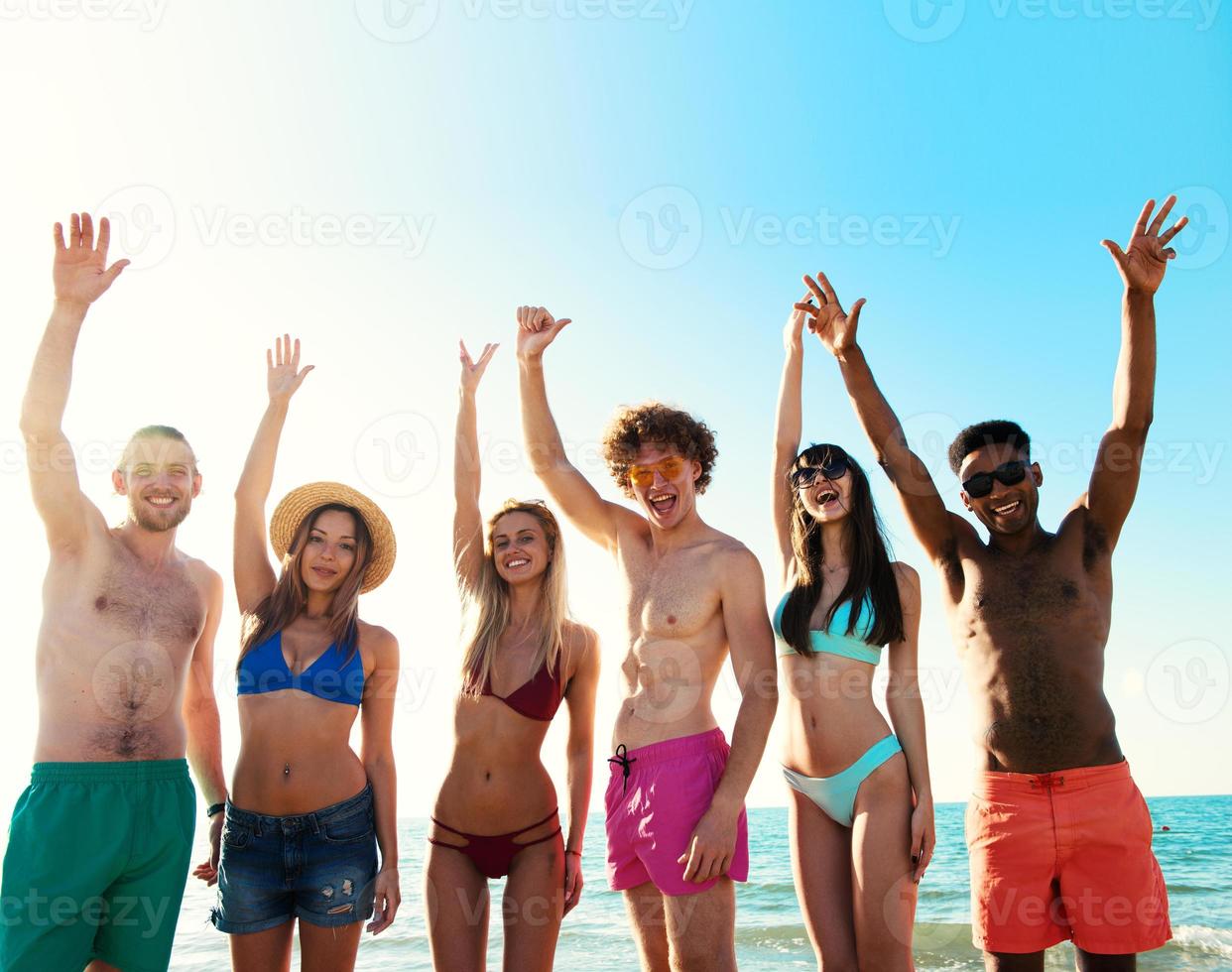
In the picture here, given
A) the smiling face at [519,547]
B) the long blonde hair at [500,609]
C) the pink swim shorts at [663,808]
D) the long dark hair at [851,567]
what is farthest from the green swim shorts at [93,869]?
the long dark hair at [851,567]

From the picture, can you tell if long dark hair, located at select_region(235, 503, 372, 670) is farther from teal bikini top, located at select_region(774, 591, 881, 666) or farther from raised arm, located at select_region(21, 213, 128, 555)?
teal bikini top, located at select_region(774, 591, 881, 666)

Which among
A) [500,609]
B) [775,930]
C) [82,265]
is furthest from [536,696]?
[775,930]

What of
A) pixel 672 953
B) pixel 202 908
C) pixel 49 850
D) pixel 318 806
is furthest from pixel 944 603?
pixel 202 908

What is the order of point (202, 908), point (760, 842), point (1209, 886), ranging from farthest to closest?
point (760, 842)
point (1209, 886)
point (202, 908)

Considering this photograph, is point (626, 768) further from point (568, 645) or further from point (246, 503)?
point (246, 503)

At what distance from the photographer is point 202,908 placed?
15.5 metres

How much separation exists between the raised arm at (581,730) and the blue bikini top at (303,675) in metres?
1.18

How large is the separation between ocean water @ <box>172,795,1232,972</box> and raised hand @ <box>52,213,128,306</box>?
29.9ft

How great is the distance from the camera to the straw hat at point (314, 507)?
18.0 feet

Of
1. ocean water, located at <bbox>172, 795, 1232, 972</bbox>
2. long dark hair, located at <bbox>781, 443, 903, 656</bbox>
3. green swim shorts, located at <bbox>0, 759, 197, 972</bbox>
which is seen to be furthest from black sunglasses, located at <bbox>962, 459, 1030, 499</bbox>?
ocean water, located at <bbox>172, 795, 1232, 972</bbox>

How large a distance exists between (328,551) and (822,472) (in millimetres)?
2838

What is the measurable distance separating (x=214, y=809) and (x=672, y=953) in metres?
2.80

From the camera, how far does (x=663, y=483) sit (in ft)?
16.5

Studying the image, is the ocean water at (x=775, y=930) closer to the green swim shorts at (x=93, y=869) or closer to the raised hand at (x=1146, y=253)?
the green swim shorts at (x=93, y=869)
